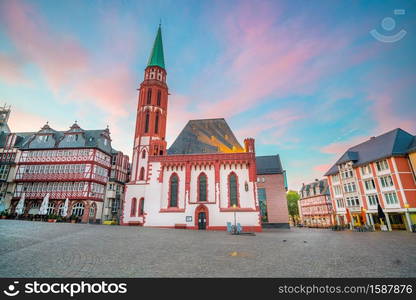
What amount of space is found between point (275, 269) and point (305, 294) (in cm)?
219

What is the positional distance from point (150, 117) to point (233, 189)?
19.5 m

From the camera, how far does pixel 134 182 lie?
104 ft

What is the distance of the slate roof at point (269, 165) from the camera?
141ft

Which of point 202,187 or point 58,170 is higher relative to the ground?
point 58,170

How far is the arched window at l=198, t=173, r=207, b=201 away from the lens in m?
28.6

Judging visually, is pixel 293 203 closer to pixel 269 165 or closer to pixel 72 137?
pixel 269 165

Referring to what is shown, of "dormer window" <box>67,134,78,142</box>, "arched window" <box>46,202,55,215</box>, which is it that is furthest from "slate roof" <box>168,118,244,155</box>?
"arched window" <box>46,202,55,215</box>

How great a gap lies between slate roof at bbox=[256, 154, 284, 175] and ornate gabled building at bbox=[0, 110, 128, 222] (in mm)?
31518

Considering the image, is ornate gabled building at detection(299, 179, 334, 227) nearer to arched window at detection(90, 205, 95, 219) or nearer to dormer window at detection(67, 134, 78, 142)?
arched window at detection(90, 205, 95, 219)

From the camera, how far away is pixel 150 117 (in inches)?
1400

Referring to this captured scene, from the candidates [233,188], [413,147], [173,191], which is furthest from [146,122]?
[413,147]

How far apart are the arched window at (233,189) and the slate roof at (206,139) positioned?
198 inches

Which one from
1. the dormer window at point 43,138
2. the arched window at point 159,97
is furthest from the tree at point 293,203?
the dormer window at point 43,138

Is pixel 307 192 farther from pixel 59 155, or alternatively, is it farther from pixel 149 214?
pixel 59 155
